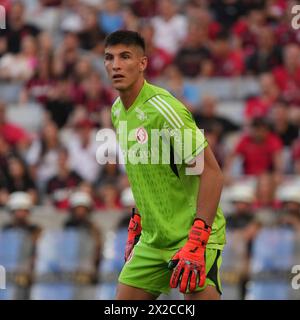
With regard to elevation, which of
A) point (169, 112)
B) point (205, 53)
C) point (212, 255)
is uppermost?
point (205, 53)

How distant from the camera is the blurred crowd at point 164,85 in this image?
469 inches

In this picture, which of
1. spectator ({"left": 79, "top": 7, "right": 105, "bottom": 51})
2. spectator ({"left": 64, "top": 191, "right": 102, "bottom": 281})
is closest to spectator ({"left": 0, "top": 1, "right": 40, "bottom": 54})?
spectator ({"left": 79, "top": 7, "right": 105, "bottom": 51})

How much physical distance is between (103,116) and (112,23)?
2263 millimetres

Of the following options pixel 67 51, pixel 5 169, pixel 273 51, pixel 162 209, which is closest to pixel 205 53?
pixel 273 51

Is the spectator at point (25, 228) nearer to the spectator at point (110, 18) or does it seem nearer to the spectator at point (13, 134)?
the spectator at point (13, 134)

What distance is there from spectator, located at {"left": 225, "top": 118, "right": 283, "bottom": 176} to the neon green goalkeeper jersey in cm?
493

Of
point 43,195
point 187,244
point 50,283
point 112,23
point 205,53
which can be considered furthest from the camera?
point 112,23

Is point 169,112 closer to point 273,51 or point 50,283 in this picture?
point 50,283

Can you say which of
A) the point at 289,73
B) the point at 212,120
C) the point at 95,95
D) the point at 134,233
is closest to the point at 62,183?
the point at 95,95

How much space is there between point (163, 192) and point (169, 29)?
7.74 metres

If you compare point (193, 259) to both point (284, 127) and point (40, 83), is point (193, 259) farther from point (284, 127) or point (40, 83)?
point (40, 83)

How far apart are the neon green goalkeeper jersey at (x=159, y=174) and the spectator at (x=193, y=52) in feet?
22.3

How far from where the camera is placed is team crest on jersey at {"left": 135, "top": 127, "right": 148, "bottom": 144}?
271 inches

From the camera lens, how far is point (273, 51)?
44.0 ft
